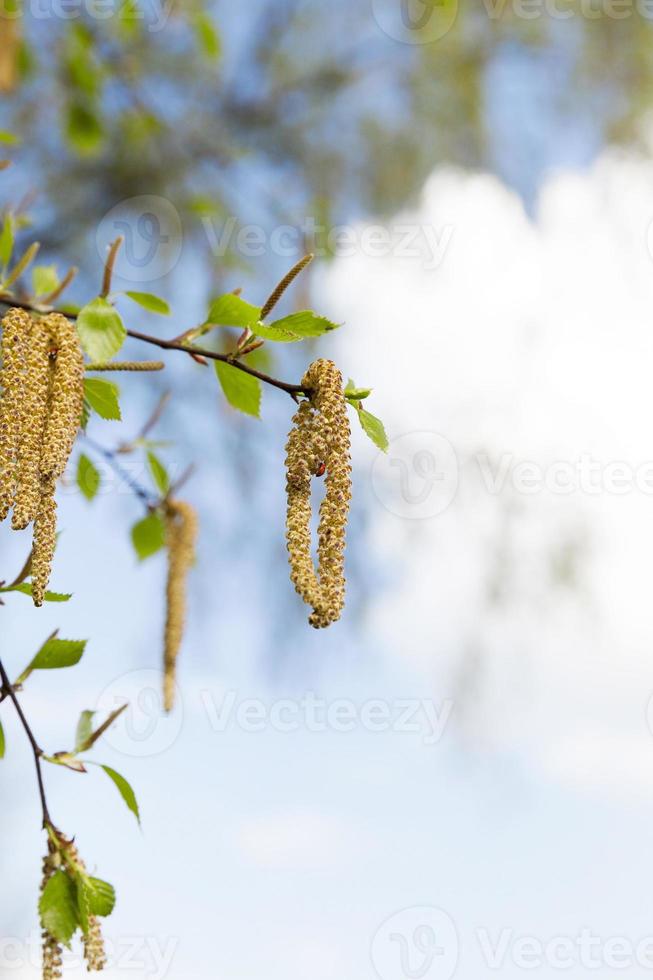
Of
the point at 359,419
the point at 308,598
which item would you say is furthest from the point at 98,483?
the point at 308,598

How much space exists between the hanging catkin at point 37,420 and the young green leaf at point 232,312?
0.16 metres

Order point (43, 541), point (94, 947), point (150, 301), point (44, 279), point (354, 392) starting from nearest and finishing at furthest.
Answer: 1. point (43, 541)
2. point (354, 392)
3. point (94, 947)
4. point (150, 301)
5. point (44, 279)

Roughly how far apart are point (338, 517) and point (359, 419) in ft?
0.40

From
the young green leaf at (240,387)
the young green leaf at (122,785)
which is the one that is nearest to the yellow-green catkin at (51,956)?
the young green leaf at (122,785)

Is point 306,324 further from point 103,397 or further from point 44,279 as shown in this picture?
point 44,279

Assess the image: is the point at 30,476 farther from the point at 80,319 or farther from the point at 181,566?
the point at 181,566

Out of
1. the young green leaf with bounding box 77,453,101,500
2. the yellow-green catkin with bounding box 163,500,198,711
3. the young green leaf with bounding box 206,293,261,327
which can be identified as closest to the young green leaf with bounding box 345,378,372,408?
the young green leaf with bounding box 206,293,261,327

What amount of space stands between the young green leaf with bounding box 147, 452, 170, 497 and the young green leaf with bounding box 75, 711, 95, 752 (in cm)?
48

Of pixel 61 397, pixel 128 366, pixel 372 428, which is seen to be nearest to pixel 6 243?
pixel 128 366

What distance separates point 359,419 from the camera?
0.95m

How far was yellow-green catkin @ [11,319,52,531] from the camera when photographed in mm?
835

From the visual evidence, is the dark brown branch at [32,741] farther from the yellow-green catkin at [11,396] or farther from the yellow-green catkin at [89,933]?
the yellow-green catkin at [11,396]

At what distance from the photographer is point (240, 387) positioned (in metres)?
1.10

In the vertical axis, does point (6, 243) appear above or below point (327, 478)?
above
